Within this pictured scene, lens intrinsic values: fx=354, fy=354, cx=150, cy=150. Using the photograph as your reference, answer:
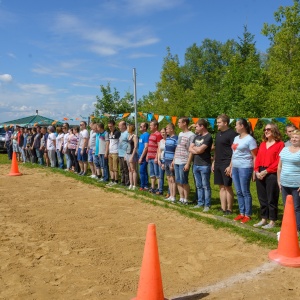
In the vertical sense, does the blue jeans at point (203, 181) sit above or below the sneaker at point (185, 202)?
above

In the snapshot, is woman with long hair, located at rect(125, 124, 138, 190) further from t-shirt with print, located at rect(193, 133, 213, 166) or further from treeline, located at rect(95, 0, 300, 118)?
treeline, located at rect(95, 0, 300, 118)

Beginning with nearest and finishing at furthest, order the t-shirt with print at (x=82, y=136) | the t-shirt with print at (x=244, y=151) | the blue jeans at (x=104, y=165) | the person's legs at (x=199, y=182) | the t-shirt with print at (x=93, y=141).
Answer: the t-shirt with print at (x=244, y=151)
the person's legs at (x=199, y=182)
the blue jeans at (x=104, y=165)
the t-shirt with print at (x=93, y=141)
the t-shirt with print at (x=82, y=136)

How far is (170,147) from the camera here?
8.22 metres

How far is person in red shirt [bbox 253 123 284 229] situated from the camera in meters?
6.05

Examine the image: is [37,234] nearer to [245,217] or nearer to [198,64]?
[245,217]

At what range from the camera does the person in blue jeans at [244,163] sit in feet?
21.1

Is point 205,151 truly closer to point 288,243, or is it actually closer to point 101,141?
point 288,243

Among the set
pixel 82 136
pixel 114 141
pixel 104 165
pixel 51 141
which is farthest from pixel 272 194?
pixel 51 141

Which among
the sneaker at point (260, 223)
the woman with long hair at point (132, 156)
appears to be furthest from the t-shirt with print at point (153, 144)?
the sneaker at point (260, 223)

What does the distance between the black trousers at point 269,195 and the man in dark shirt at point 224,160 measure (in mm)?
736

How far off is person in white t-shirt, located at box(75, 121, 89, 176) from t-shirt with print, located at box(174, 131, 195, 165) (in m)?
4.83

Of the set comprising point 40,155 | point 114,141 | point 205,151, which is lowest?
point 40,155

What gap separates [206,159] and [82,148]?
18.6 feet

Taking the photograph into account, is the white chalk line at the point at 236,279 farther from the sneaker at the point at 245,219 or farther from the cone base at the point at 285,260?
the sneaker at the point at 245,219
